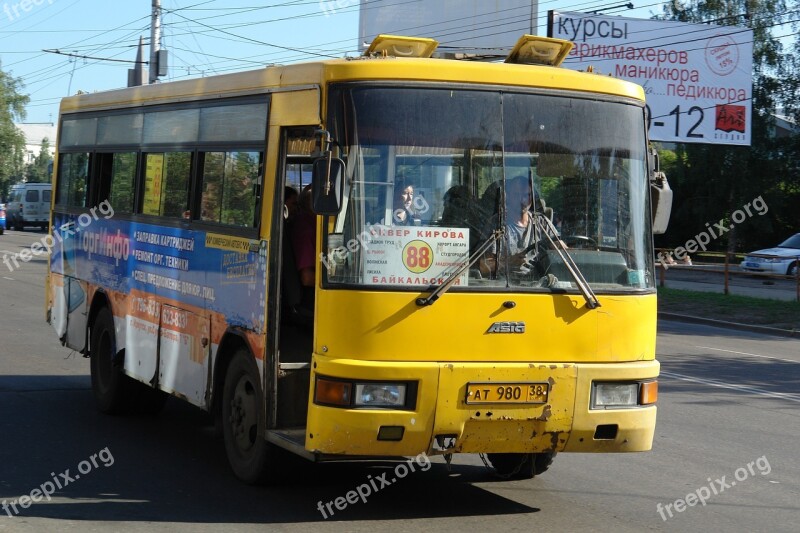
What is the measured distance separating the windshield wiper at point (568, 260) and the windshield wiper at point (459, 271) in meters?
0.27

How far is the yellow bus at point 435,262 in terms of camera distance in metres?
6.65

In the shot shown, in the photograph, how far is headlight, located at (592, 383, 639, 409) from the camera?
6.98 meters

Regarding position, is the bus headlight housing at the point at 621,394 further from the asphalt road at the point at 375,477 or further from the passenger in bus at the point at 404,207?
the passenger in bus at the point at 404,207

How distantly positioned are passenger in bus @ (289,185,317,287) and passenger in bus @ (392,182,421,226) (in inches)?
36.9

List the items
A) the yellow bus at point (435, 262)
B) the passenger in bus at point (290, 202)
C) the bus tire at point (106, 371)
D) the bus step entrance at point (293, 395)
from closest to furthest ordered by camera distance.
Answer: the yellow bus at point (435, 262), the bus step entrance at point (293, 395), the passenger in bus at point (290, 202), the bus tire at point (106, 371)

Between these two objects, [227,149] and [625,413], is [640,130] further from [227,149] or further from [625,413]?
[227,149]

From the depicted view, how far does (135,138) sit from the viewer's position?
33.6ft

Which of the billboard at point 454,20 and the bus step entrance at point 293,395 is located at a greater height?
the billboard at point 454,20

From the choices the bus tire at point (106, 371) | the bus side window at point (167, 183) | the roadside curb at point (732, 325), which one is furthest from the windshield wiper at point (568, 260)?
the roadside curb at point (732, 325)

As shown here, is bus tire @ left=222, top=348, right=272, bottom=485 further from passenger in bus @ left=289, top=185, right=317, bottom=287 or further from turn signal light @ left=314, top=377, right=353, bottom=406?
turn signal light @ left=314, top=377, right=353, bottom=406

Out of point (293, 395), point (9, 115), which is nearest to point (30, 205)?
point (9, 115)

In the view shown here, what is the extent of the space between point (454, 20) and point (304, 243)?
34.5 meters

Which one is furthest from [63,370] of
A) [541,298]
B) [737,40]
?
[737,40]

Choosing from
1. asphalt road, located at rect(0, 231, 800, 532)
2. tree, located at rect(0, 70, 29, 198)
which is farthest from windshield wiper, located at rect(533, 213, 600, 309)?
tree, located at rect(0, 70, 29, 198)
